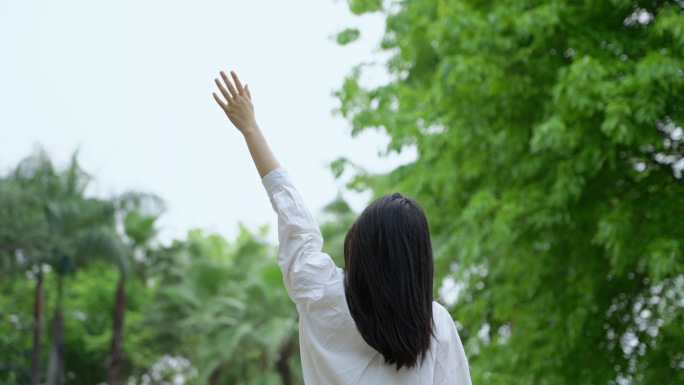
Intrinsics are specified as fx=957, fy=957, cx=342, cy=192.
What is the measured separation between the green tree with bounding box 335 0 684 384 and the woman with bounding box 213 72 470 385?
625 cm

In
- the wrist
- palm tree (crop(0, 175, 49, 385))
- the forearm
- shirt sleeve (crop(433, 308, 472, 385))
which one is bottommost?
shirt sleeve (crop(433, 308, 472, 385))

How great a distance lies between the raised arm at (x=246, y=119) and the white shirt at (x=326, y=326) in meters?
0.10

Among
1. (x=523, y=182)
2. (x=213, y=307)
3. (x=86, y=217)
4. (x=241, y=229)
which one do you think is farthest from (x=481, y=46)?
(x=241, y=229)

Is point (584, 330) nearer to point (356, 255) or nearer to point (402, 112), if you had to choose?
point (402, 112)

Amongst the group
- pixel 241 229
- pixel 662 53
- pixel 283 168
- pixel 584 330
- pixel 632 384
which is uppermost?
pixel 241 229

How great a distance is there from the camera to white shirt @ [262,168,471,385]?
227 centimetres

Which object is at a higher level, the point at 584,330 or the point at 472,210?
the point at 472,210

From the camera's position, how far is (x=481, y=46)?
1005cm

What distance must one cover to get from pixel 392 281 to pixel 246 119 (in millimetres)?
607

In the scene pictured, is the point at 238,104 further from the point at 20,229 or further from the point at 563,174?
the point at 20,229

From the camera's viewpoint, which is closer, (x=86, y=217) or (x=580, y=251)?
(x=580, y=251)

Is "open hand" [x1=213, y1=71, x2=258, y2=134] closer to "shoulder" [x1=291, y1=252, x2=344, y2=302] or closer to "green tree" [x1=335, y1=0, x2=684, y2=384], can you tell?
"shoulder" [x1=291, y1=252, x2=344, y2=302]

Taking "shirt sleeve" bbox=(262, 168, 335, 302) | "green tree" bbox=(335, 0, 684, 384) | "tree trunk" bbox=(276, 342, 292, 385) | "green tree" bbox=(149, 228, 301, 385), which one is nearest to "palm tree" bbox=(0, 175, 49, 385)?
"green tree" bbox=(149, 228, 301, 385)

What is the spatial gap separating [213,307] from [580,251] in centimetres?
1868
